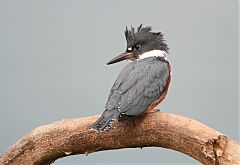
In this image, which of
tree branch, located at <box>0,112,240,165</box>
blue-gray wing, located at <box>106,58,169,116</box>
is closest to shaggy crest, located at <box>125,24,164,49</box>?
blue-gray wing, located at <box>106,58,169,116</box>

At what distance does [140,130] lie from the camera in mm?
2295

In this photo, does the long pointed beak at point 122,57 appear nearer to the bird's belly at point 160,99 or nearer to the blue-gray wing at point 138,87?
the blue-gray wing at point 138,87

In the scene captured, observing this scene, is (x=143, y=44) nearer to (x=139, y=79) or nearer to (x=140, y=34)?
(x=140, y=34)

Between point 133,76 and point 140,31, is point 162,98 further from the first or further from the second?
point 140,31

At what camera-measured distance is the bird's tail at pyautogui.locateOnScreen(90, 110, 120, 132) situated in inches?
85.0

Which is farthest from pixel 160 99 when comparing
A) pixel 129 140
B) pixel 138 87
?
pixel 129 140

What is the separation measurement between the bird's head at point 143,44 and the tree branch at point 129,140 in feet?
1.25

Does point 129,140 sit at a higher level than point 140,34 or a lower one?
lower

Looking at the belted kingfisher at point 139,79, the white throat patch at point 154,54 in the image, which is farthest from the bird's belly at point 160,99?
the white throat patch at point 154,54

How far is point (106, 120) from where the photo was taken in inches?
86.0

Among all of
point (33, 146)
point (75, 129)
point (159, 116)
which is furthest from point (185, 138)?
point (33, 146)

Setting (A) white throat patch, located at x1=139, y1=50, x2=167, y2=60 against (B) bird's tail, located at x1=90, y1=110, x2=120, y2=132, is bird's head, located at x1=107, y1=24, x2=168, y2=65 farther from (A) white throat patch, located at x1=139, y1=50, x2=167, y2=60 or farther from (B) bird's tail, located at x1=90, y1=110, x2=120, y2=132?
(B) bird's tail, located at x1=90, y1=110, x2=120, y2=132

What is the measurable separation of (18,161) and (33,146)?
0.10 m

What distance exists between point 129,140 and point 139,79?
292mm
